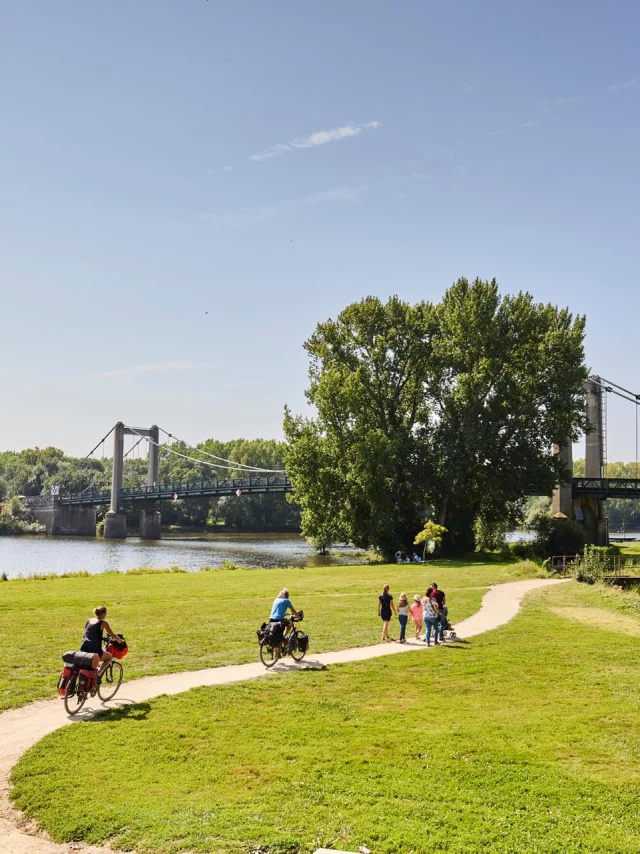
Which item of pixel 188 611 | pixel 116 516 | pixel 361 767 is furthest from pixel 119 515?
pixel 361 767

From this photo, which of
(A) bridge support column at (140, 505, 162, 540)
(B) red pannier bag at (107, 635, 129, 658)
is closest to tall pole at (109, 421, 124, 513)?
(A) bridge support column at (140, 505, 162, 540)

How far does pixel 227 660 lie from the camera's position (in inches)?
653

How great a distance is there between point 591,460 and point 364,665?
56785 millimetres

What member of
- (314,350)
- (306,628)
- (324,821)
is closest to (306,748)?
(324,821)

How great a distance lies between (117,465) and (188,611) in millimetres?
88473

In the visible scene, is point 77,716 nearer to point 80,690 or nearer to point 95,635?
point 80,690

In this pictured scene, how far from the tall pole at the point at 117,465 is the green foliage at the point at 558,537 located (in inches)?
2557

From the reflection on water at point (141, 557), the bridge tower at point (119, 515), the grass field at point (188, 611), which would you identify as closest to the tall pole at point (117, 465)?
the bridge tower at point (119, 515)

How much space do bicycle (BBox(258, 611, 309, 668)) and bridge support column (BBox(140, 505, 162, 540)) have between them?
8868cm

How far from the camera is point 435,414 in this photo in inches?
2117

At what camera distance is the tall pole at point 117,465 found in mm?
104062

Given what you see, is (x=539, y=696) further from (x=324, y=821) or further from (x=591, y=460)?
(x=591, y=460)

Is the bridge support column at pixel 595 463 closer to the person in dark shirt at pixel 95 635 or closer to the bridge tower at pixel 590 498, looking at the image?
the bridge tower at pixel 590 498

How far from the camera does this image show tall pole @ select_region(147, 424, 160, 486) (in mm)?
124412
